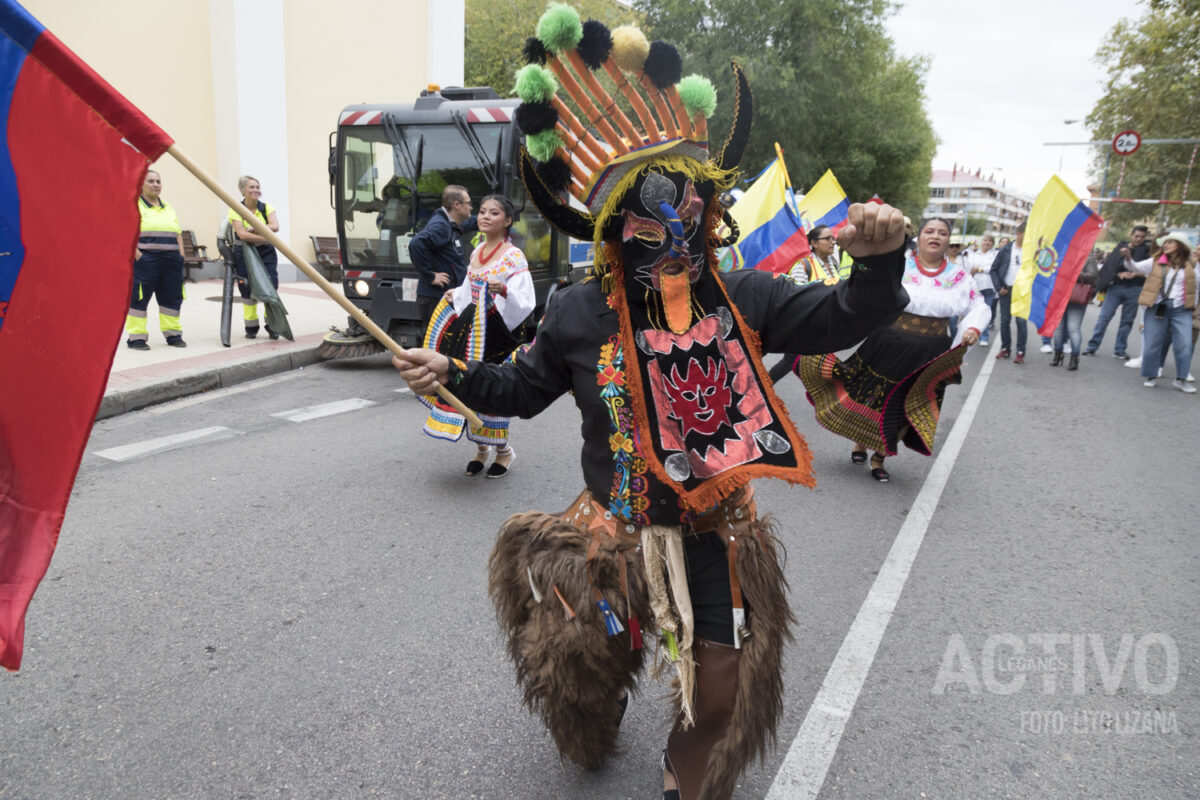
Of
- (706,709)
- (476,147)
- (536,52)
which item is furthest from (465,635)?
(476,147)

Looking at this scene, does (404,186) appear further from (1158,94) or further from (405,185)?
(1158,94)

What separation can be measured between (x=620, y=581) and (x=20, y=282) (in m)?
1.56

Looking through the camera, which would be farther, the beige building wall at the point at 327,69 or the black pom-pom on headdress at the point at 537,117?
the beige building wall at the point at 327,69

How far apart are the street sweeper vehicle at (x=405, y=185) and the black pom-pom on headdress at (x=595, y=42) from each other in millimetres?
5978

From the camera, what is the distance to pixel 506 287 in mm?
4766

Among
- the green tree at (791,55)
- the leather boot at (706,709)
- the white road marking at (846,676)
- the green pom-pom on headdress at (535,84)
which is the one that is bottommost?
the white road marking at (846,676)

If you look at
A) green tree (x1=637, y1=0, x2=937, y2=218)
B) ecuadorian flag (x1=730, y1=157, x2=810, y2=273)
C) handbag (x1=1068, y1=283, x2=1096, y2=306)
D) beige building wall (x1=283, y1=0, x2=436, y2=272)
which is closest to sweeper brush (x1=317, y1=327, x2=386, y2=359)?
ecuadorian flag (x1=730, y1=157, x2=810, y2=273)

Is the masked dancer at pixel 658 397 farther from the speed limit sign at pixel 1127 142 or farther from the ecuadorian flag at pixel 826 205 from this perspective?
the speed limit sign at pixel 1127 142

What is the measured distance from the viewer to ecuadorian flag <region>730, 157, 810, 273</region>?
27.8ft

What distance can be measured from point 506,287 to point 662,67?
2703 millimetres

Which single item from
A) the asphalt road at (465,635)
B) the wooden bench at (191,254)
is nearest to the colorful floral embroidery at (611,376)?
the asphalt road at (465,635)

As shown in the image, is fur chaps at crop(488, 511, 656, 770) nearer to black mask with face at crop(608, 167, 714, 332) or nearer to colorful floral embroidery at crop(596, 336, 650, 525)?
colorful floral embroidery at crop(596, 336, 650, 525)

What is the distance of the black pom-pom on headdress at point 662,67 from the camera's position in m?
2.18

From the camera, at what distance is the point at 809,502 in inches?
195
